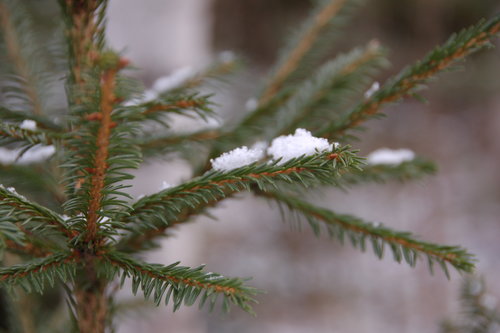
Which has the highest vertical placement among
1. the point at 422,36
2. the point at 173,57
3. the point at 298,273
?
the point at 422,36

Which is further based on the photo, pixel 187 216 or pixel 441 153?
pixel 441 153

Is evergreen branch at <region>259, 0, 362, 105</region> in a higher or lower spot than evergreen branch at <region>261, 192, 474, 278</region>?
higher

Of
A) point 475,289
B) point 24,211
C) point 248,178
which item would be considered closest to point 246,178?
point 248,178

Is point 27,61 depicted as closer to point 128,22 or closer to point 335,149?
point 335,149

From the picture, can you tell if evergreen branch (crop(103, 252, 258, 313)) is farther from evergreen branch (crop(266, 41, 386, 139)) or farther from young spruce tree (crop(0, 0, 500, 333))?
evergreen branch (crop(266, 41, 386, 139))

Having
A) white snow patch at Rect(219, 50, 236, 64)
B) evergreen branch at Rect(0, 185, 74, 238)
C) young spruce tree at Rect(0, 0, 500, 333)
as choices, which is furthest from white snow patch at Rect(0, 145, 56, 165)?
white snow patch at Rect(219, 50, 236, 64)

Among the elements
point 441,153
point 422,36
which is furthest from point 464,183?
point 422,36

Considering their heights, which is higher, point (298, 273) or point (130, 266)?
point (298, 273)

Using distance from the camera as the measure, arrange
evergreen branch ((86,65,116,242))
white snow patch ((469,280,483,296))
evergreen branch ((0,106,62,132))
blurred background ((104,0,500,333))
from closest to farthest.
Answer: evergreen branch ((86,65,116,242)) < evergreen branch ((0,106,62,132)) < white snow patch ((469,280,483,296)) < blurred background ((104,0,500,333))
